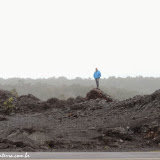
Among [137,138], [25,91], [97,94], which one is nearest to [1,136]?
[137,138]

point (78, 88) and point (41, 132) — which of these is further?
point (78, 88)

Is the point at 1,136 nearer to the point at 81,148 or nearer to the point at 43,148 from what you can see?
the point at 43,148

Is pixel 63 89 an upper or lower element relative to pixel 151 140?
upper

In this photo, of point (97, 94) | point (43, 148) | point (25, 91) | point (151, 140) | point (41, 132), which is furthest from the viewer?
point (25, 91)

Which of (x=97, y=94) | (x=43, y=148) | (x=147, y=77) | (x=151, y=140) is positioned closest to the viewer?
(x=43, y=148)

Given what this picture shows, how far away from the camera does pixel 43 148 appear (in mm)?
8344

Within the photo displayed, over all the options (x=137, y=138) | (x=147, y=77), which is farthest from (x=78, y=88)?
(x=137, y=138)

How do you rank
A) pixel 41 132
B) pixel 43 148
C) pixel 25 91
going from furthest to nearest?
Answer: pixel 25 91, pixel 41 132, pixel 43 148

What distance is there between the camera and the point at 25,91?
36.3 metres

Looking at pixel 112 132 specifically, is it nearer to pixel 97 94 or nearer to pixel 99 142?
pixel 99 142

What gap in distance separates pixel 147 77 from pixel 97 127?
159ft

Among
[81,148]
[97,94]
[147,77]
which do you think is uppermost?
[147,77]

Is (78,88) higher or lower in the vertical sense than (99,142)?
higher

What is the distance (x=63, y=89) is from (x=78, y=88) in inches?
82.4
